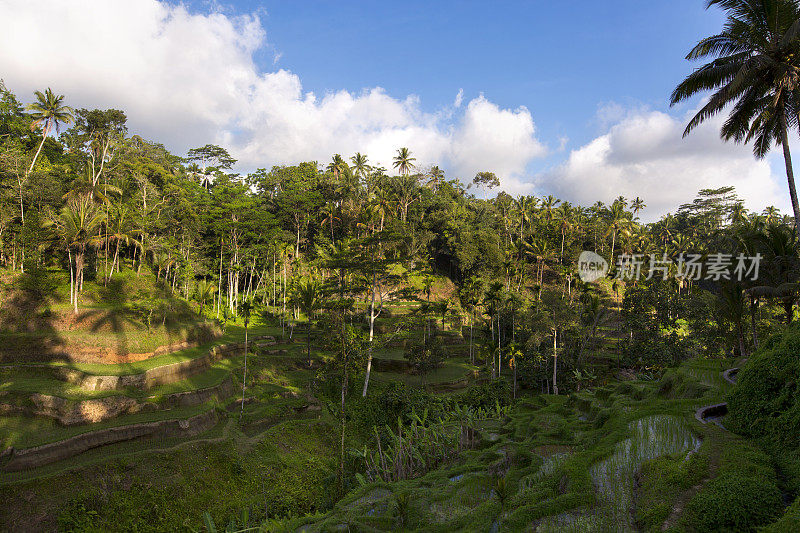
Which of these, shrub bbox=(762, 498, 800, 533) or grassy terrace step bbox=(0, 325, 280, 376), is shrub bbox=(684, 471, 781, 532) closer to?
shrub bbox=(762, 498, 800, 533)

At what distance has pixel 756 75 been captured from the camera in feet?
46.5

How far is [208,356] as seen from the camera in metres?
24.6

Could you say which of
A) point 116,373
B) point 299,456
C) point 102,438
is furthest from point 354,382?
point 102,438

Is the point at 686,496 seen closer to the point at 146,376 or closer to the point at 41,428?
the point at 41,428

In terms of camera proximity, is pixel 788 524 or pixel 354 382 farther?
pixel 354 382

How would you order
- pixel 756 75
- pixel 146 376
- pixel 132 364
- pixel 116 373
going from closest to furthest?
1. pixel 756 75
2. pixel 116 373
3. pixel 146 376
4. pixel 132 364

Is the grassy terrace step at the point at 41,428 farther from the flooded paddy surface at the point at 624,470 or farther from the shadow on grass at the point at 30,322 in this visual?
the flooded paddy surface at the point at 624,470

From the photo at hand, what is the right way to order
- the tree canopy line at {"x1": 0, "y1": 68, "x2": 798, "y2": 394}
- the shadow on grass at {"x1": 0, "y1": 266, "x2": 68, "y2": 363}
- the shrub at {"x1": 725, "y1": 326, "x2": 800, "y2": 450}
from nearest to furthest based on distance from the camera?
the shrub at {"x1": 725, "y1": 326, "x2": 800, "y2": 450}
the shadow on grass at {"x1": 0, "y1": 266, "x2": 68, "y2": 363}
the tree canopy line at {"x1": 0, "y1": 68, "x2": 798, "y2": 394}

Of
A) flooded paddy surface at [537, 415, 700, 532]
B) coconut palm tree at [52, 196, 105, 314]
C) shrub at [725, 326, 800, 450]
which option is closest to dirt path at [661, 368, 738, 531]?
flooded paddy surface at [537, 415, 700, 532]

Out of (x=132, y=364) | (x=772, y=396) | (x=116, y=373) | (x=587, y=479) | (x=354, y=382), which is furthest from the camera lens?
(x=354, y=382)

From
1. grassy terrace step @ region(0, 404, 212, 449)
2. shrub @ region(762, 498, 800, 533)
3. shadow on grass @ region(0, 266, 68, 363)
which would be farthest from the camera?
shadow on grass @ region(0, 266, 68, 363)

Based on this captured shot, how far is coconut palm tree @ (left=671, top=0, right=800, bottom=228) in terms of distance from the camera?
1352 centimetres

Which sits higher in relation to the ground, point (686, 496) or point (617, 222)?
point (617, 222)

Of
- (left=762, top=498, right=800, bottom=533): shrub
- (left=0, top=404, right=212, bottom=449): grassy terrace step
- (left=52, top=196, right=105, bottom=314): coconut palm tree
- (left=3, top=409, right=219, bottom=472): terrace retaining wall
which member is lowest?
(left=3, top=409, right=219, bottom=472): terrace retaining wall
